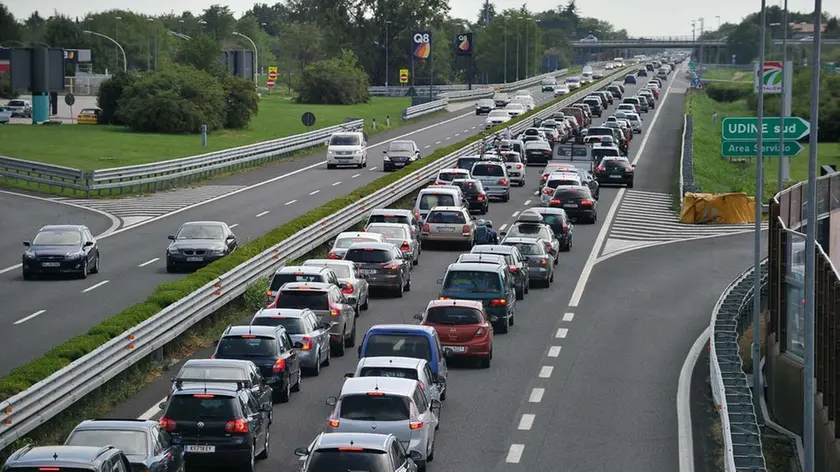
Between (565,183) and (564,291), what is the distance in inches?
658

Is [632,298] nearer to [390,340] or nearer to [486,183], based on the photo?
[390,340]

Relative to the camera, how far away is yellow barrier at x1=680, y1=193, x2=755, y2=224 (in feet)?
180

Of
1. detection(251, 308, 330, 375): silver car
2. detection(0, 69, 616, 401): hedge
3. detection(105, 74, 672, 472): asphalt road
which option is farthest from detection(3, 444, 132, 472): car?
detection(251, 308, 330, 375): silver car

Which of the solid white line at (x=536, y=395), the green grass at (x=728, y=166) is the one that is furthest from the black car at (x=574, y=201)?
the solid white line at (x=536, y=395)

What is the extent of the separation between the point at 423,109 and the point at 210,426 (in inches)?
3624

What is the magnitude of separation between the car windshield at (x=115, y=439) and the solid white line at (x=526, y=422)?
25.5 ft

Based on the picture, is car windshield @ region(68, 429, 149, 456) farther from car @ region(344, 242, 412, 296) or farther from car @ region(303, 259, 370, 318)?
car @ region(344, 242, 412, 296)

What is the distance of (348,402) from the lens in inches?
779

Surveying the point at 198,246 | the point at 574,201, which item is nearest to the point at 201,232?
the point at 198,246

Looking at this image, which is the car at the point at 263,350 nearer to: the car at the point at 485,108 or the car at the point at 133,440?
the car at the point at 133,440

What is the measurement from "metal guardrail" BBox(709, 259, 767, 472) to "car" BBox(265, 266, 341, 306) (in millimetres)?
8185

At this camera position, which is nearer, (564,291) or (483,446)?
(483,446)

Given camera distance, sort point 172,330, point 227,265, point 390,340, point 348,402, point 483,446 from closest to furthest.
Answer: point 348,402 < point 483,446 < point 390,340 < point 172,330 < point 227,265

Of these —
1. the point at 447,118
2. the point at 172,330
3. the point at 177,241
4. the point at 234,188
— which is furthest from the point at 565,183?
the point at 447,118
